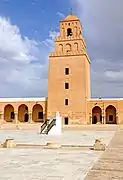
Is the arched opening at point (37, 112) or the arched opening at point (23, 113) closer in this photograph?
the arched opening at point (37, 112)

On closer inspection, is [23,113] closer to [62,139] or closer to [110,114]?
[110,114]

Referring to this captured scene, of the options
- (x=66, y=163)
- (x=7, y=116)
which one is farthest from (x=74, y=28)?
(x=66, y=163)

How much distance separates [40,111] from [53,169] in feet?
104

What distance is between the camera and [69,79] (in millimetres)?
34031

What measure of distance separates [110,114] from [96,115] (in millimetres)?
2087

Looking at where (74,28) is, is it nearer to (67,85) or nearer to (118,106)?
(67,85)

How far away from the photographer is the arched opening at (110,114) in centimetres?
3553

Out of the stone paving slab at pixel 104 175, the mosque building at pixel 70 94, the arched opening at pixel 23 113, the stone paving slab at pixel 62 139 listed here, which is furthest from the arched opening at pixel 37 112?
the stone paving slab at pixel 104 175

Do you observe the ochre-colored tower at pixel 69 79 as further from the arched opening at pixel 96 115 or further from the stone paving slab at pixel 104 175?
the stone paving slab at pixel 104 175

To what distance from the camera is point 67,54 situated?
34.5m

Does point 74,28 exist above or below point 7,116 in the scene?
above

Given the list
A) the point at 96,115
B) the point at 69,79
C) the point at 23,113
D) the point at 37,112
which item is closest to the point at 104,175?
the point at 69,79

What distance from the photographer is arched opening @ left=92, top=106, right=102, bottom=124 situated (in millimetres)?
35912

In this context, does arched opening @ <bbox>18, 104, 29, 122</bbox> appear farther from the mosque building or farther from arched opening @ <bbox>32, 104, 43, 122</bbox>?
arched opening @ <bbox>32, 104, 43, 122</bbox>
